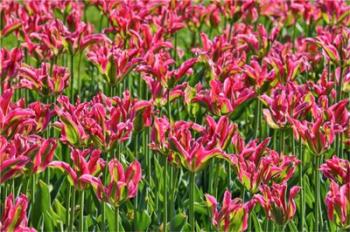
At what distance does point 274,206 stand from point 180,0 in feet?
10.3

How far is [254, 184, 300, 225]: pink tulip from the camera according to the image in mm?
2918

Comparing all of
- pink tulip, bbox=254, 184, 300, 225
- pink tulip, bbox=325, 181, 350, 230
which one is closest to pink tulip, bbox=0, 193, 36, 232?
pink tulip, bbox=254, 184, 300, 225

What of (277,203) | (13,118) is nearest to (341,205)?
(277,203)

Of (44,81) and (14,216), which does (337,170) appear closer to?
(14,216)

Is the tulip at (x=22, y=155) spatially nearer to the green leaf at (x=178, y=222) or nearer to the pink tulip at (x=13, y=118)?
the pink tulip at (x=13, y=118)

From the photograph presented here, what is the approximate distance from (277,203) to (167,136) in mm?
566

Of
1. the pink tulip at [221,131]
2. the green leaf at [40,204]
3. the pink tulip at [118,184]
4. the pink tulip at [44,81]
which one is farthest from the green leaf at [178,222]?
the pink tulip at [44,81]

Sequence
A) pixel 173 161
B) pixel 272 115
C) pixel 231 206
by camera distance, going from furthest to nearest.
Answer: pixel 272 115 < pixel 173 161 < pixel 231 206

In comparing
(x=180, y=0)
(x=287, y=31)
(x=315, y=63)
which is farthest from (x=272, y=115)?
(x=287, y=31)

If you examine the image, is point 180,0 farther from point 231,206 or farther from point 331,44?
point 231,206

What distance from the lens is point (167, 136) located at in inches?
131

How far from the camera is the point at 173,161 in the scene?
3188mm

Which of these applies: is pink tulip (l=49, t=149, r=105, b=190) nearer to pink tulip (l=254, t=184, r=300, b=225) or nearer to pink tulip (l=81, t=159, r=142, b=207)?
pink tulip (l=81, t=159, r=142, b=207)

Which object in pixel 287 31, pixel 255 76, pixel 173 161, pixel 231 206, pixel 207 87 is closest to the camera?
pixel 231 206
